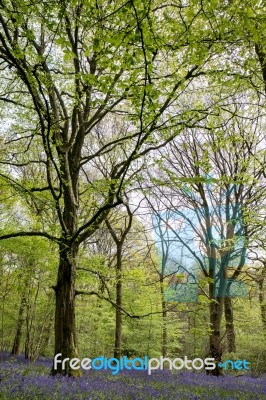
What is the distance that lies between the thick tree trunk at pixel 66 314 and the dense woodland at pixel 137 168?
0.02 metres

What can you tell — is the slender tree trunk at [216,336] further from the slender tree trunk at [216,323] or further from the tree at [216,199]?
the tree at [216,199]

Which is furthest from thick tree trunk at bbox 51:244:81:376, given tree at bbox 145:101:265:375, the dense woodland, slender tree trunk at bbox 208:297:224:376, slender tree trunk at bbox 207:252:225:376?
tree at bbox 145:101:265:375

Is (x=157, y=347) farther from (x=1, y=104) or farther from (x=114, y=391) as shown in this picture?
(x=1, y=104)

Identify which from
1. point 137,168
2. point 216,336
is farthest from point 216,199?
point 216,336

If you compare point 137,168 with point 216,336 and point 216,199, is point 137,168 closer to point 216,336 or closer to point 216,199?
point 216,199

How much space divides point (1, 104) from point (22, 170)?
806cm

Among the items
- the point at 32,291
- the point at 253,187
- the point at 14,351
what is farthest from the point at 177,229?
the point at 14,351

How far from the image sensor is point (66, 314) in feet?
23.8

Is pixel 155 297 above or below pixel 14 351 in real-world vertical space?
above

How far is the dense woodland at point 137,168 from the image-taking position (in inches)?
215

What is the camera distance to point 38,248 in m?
10.1

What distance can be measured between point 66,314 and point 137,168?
5.02m

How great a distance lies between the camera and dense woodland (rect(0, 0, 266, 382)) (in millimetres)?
5469

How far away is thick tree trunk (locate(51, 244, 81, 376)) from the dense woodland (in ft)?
0.08
